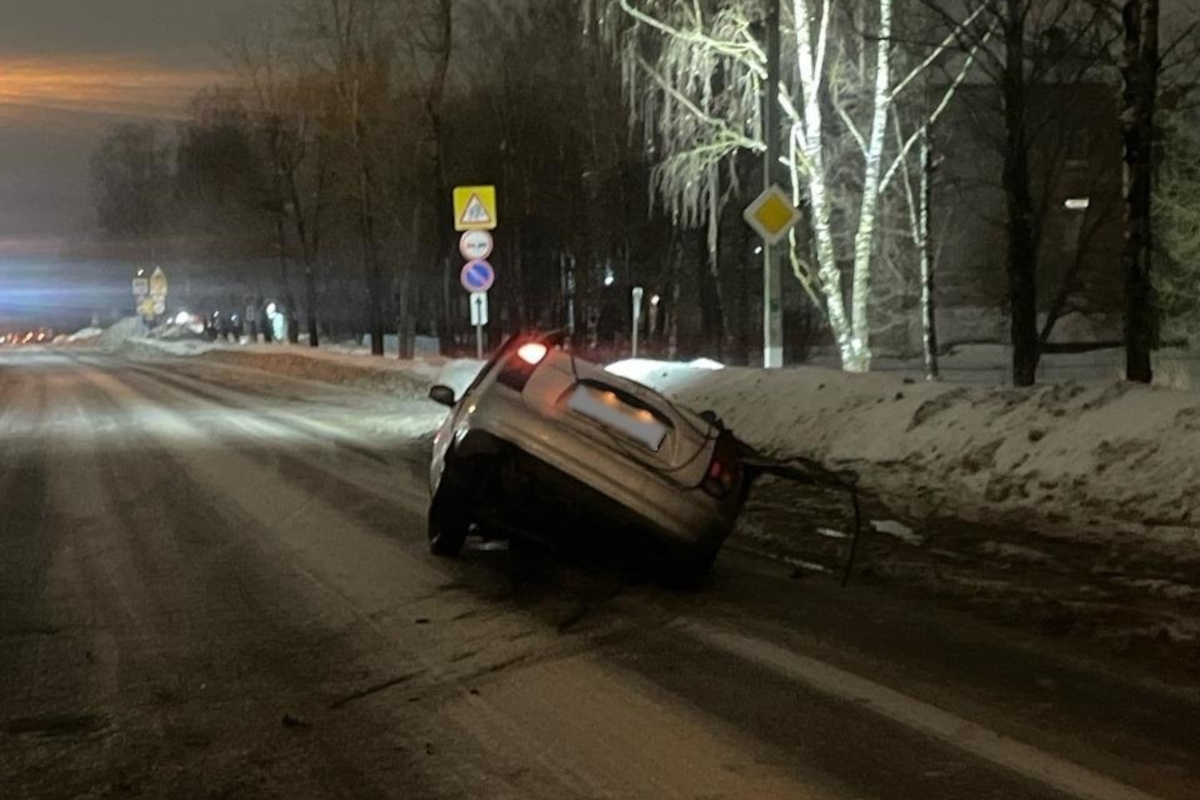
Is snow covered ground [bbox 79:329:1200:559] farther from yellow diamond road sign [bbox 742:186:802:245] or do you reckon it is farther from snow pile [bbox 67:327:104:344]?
snow pile [bbox 67:327:104:344]

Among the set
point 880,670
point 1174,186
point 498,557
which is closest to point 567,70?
point 1174,186

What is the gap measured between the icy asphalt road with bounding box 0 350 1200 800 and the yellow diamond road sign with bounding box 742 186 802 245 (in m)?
8.46

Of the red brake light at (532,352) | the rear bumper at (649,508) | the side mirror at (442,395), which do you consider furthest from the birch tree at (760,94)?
the rear bumper at (649,508)

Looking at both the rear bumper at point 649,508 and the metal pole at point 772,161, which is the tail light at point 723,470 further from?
the metal pole at point 772,161

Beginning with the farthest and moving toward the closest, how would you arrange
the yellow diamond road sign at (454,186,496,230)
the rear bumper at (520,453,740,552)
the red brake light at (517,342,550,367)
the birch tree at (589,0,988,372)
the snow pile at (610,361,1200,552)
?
the yellow diamond road sign at (454,186,496,230)
the birch tree at (589,0,988,372)
the snow pile at (610,361,1200,552)
the red brake light at (517,342,550,367)
the rear bumper at (520,453,740,552)

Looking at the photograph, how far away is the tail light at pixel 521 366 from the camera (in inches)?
361

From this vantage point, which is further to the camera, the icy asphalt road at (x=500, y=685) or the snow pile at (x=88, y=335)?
the snow pile at (x=88, y=335)

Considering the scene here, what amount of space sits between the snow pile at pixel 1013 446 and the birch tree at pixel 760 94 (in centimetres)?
771

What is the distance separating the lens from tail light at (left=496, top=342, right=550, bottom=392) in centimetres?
916

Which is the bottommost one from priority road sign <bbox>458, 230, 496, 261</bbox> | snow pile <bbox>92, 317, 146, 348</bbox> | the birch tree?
snow pile <bbox>92, 317, 146, 348</bbox>

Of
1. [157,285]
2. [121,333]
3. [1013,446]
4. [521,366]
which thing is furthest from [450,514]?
[121,333]

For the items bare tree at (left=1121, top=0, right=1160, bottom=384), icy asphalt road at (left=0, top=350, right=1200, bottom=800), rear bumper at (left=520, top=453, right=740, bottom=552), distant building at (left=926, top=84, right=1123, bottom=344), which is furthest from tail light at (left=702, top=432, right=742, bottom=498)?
distant building at (left=926, top=84, right=1123, bottom=344)

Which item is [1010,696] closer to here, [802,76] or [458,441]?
[458,441]

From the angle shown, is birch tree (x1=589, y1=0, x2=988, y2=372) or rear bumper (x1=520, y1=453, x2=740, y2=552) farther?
birch tree (x1=589, y1=0, x2=988, y2=372)
